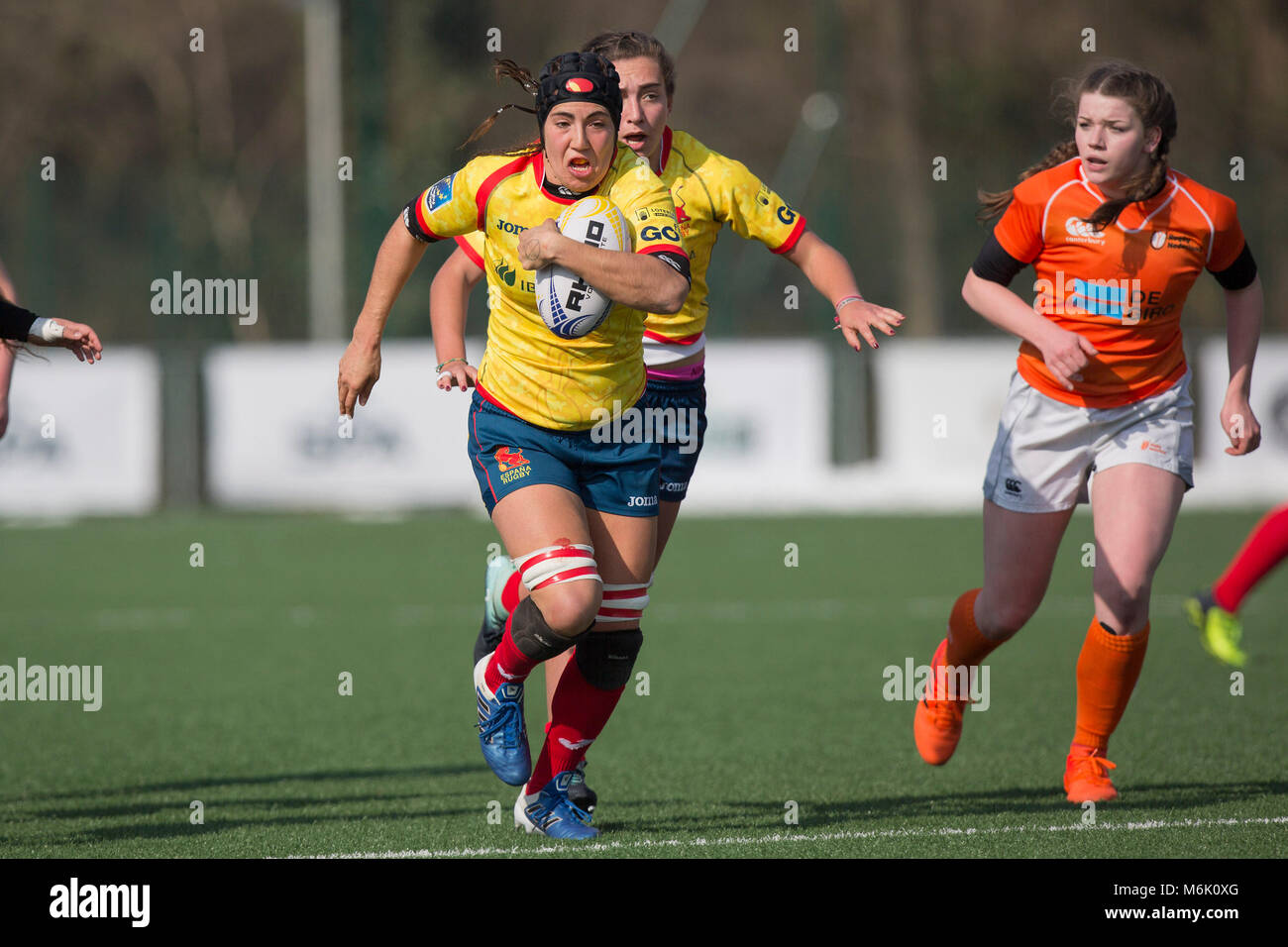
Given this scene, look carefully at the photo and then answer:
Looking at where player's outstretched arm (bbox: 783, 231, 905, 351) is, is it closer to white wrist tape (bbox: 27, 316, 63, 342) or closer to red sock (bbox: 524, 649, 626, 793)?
red sock (bbox: 524, 649, 626, 793)

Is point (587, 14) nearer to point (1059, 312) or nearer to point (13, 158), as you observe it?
point (13, 158)

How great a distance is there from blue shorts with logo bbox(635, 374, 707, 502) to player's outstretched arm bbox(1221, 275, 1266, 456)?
1701mm

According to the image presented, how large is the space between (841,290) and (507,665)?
1578mm

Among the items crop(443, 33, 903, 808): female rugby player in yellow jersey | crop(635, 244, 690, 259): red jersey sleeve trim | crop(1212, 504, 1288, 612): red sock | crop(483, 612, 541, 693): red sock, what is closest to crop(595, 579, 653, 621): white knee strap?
crop(443, 33, 903, 808): female rugby player in yellow jersey

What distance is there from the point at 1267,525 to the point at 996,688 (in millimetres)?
3939

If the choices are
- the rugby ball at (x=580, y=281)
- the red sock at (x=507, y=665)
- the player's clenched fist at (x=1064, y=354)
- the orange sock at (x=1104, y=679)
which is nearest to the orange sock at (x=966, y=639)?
the orange sock at (x=1104, y=679)

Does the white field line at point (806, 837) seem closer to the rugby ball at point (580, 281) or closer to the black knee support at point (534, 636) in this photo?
the black knee support at point (534, 636)

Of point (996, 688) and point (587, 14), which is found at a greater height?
point (587, 14)

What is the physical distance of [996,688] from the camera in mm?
7926

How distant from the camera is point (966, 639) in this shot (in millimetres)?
5730

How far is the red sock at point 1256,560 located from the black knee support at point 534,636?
5.98ft

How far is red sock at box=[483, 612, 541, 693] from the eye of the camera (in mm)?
4957

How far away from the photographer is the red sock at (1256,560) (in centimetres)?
405
